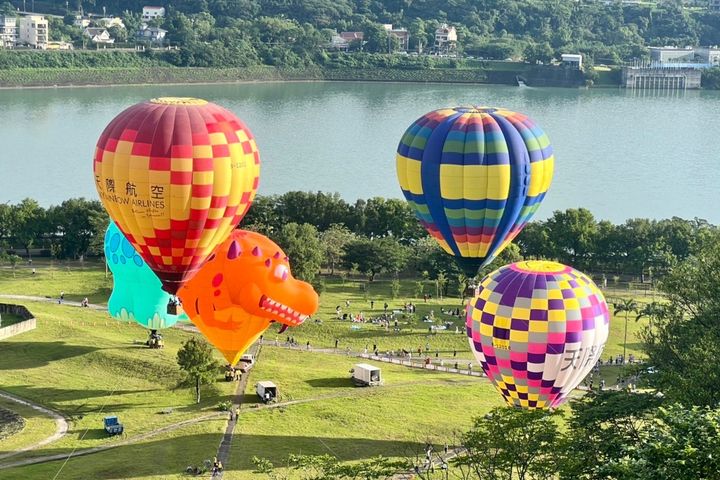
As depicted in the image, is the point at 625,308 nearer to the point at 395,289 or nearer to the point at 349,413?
the point at 395,289

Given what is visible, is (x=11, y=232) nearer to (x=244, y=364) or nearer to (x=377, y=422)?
(x=244, y=364)

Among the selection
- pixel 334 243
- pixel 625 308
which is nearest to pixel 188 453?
pixel 625 308

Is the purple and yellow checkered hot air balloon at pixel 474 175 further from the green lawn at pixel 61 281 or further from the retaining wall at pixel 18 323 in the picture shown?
the green lawn at pixel 61 281

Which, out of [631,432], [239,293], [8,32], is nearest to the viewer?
[631,432]

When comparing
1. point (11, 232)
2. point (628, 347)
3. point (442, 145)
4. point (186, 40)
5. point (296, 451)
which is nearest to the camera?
point (296, 451)

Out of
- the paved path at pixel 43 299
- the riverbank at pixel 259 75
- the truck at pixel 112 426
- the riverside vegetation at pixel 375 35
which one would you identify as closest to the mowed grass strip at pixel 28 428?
the truck at pixel 112 426

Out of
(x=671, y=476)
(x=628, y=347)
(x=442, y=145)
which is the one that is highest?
(x=442, y=145)

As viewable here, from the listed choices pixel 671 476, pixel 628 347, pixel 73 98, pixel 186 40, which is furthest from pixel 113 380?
pixel 186 40
